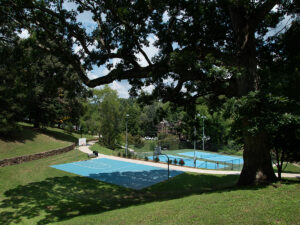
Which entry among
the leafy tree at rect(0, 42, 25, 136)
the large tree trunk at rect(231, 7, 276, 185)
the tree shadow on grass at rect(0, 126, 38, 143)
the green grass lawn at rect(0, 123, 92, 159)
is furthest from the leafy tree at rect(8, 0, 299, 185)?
the tree shadow on grass at rect(0, 126, 38, 143)

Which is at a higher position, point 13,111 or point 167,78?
point 167,78

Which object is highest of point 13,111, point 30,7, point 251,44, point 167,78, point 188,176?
point 30,7

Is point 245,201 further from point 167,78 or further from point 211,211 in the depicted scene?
point 167,78

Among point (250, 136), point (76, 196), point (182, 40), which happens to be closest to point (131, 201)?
point (76, 196)

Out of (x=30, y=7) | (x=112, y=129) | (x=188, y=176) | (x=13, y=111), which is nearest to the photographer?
(x=30, y=7)

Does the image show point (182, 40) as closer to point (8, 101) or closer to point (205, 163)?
point (8, 101)

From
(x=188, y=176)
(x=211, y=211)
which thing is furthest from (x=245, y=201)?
(x=188, y=176)

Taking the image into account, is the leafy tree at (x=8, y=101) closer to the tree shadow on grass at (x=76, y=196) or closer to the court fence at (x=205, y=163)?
the tree shadow on grass at (x=76, y=196)

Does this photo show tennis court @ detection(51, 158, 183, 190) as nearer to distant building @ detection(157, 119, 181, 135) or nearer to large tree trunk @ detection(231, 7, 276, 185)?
large tree trunk @ detection(231, 7, 276, 185)

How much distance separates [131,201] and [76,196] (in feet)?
12.4

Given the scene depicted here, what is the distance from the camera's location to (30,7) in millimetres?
8297

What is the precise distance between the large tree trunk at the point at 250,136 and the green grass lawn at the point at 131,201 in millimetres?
833

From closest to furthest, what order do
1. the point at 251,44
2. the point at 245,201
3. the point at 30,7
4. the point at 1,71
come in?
the point at 245,201, the point at 30,7, the point at 251,44, the point at 1,71

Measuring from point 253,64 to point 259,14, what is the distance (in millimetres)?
2089
